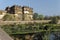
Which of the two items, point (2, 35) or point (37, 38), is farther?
point (37, 38)

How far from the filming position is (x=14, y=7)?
195 feet

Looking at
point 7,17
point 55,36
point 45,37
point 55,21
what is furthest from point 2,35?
point 7,17

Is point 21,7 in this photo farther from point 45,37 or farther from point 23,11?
point 45,37

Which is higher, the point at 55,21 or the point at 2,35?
the point at 2,35

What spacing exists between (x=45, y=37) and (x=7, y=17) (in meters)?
31.1

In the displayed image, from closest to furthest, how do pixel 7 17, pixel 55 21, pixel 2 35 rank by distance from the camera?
pixel 2 35, pixel 55 21, pixel 7 17

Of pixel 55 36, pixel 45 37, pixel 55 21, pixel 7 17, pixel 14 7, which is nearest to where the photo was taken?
pixel 45 37

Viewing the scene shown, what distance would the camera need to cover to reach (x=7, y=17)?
139ft

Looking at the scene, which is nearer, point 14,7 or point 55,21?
point 55,21

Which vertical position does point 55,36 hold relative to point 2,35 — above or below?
below

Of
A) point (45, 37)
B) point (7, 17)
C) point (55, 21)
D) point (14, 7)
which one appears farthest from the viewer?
point (14, 7)

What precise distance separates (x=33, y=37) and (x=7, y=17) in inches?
1195

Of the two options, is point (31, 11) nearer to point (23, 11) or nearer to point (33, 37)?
point (23, 11)

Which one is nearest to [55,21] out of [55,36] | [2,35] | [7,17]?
[7,17]
